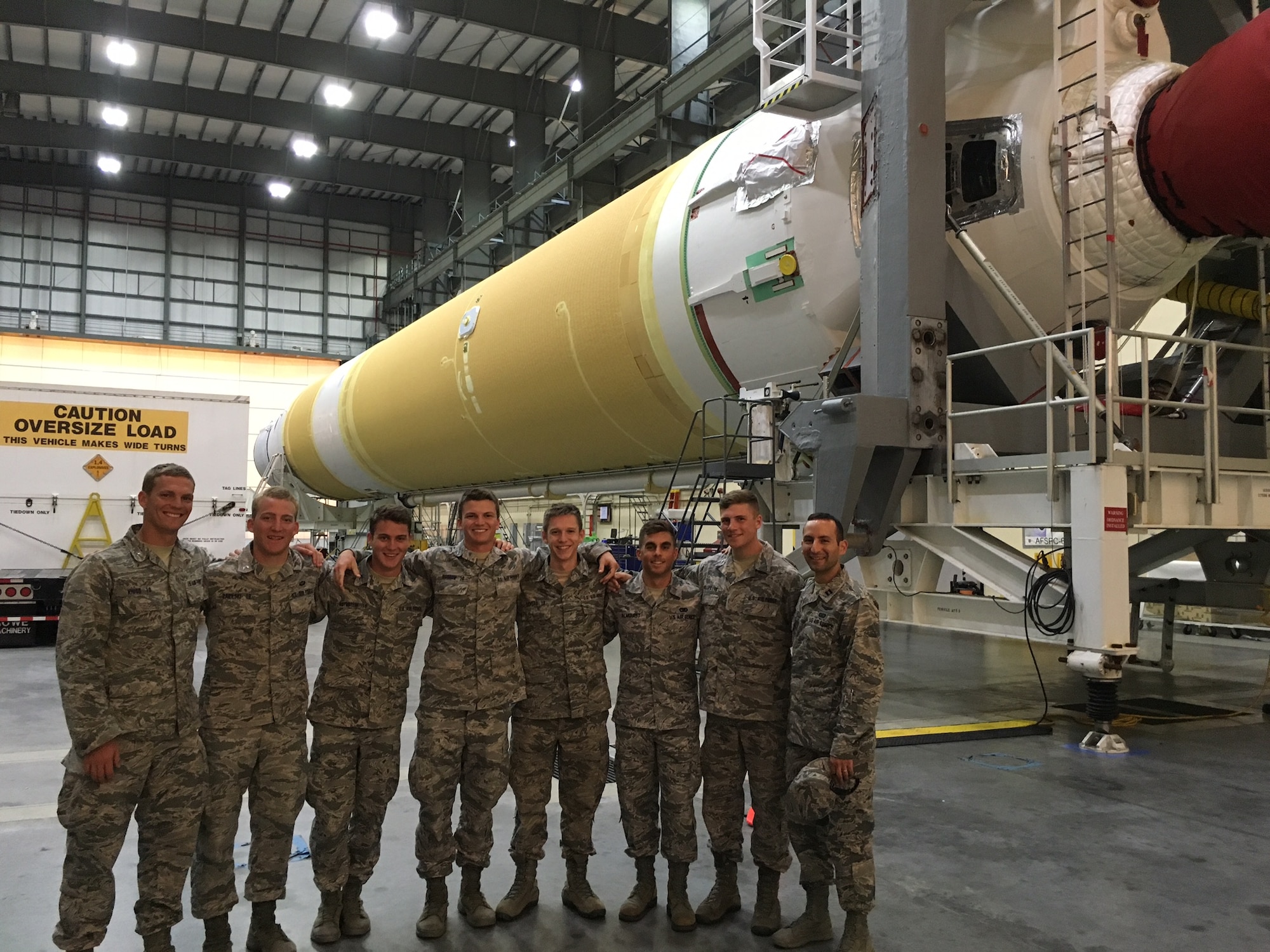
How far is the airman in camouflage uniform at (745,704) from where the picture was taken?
3350mm

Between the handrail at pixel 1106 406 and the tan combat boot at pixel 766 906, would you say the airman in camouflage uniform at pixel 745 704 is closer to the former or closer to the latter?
the tan combat boot at pixel 766 906

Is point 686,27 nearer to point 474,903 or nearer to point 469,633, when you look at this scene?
point 469,633

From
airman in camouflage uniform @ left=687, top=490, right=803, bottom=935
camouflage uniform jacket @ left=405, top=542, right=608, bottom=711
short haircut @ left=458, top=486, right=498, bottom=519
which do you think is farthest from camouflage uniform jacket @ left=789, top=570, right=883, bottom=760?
short haircut @ left=458, top=486, right=498, bottom=519

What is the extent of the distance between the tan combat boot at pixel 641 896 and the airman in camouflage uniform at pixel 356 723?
2.91 feet

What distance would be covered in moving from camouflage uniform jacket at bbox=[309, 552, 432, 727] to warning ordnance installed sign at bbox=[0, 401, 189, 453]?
874 cm

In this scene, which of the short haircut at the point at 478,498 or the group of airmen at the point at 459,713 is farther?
the short haircut at the point at 478,498

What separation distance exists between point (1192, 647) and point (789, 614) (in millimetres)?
10026

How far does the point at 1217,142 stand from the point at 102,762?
5.65 metres

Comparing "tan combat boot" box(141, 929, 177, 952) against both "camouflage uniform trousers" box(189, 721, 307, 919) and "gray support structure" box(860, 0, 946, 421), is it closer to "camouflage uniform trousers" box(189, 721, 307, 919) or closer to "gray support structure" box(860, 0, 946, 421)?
"camouflage uniform trousers" box(189, 721, 307, 919)

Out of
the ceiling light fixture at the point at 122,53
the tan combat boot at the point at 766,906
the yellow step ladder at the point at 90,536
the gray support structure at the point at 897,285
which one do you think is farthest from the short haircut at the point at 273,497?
the ceiling light fixture at the point at 122,53

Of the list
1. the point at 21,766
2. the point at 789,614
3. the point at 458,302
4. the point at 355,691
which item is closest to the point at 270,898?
the point at 355,691

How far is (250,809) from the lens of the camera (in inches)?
123

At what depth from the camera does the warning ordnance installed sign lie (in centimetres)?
1046

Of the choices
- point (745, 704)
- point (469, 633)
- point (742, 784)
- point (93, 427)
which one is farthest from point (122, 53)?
point (742, 784)
